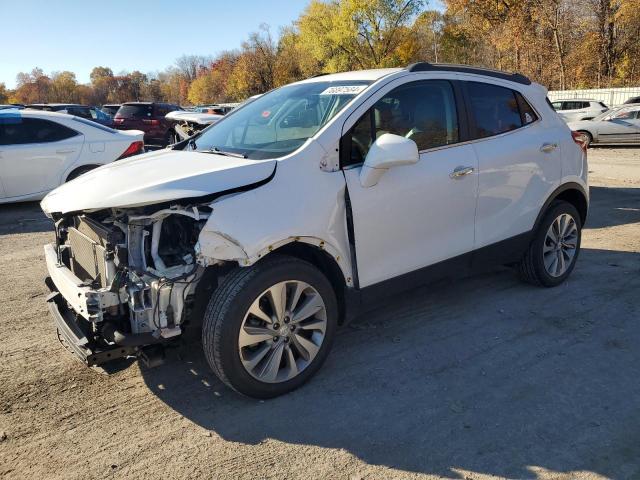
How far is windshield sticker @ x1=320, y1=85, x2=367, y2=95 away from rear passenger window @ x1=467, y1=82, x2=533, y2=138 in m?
→ 1.06

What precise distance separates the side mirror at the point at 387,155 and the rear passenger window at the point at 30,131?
745 cm

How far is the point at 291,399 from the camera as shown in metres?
3.25

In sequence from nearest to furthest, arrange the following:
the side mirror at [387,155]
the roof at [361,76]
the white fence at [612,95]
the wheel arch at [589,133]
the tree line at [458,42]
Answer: the side mirror at [387,155]
the roof at [361,76]
the wheel arch at [589,133]
the white fence at [612,95]
the tree line at [458,42]

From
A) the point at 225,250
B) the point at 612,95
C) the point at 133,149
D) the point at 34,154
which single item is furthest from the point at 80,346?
the point at 612,95

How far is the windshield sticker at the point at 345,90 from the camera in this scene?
3.68 metres

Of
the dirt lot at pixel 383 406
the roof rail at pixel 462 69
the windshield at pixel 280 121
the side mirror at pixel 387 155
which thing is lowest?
the dirt lot at pixel 383 406

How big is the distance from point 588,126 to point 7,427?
19.8m

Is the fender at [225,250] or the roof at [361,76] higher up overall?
the roof at [361,76]

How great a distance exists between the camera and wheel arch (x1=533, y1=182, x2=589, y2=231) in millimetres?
4758

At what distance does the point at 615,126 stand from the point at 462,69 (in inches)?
647

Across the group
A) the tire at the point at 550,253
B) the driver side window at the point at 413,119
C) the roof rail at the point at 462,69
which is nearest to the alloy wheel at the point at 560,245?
the tire at the point at 550,253

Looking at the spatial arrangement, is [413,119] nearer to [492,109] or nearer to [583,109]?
[492,109]

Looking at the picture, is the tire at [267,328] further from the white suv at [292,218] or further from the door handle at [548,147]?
the door handle at [548,147]

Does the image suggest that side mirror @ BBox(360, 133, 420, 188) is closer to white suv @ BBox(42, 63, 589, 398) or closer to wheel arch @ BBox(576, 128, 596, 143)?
white suv @ BBox(42, 63, 589, 398)
